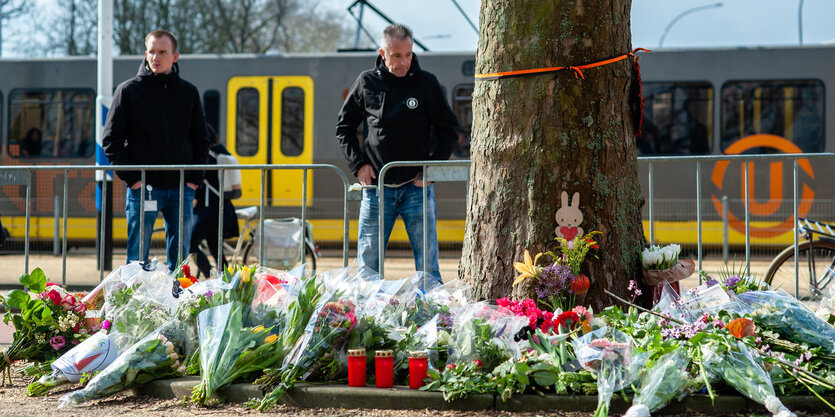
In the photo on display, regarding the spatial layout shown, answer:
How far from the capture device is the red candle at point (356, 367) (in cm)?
356

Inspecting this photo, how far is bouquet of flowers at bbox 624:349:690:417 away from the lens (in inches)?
125

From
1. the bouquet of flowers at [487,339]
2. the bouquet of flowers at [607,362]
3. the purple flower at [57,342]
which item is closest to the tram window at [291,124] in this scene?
the purple flower at [57,342]

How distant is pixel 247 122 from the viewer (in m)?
12.7

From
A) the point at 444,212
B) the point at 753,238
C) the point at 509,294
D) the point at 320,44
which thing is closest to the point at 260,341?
the point at 509,294

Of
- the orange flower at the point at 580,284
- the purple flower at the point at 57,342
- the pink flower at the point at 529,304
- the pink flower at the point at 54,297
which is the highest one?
the orange flower at the point at 580,284

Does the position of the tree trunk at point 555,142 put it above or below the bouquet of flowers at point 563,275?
above

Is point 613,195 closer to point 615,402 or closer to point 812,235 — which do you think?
point 615,402

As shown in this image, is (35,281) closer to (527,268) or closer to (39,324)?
(39,324)

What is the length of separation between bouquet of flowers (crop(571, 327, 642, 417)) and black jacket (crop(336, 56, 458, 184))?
92.7 inches

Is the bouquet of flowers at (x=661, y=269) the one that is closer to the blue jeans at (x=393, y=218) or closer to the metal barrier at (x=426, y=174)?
the metal barrier at (x=426, y=174)

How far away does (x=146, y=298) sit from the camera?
13.2ft

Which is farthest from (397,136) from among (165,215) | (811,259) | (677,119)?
(677,119)

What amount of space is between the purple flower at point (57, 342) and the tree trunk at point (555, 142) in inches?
87.4

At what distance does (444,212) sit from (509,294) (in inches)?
318
